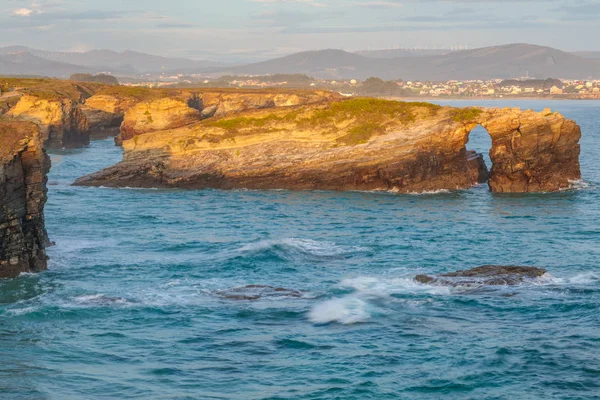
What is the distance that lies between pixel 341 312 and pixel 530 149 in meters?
24.2

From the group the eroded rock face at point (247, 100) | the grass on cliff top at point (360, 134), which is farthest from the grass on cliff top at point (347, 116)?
the eroded rock face at point (247, 100)

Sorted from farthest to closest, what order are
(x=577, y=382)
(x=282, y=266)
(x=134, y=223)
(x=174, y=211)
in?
1. (x=174, y=211)
2. (x=134, y=223)
3. (x=282, y=266)
4. (x=577, y=382)

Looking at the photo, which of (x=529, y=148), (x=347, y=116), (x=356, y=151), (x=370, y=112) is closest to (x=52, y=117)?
(x=347, y=116)

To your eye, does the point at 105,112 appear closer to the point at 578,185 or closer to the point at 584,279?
the point at 578,185

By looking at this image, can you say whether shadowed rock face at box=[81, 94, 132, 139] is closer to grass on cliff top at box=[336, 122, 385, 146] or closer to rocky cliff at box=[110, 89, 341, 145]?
rocky cliff at box=[110, 89, 341, 145]

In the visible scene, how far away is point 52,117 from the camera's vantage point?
Answer: 77250 mm

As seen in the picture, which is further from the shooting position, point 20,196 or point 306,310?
point 20,196

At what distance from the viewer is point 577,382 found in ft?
65.2

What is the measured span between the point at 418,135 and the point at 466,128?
266 cm

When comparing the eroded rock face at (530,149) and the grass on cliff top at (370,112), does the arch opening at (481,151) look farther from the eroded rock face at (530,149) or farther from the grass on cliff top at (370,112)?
the grass on cliff top at (370,112)

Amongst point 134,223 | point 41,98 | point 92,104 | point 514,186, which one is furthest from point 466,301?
point 92,104

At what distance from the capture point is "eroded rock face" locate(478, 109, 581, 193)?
45938 millimetres

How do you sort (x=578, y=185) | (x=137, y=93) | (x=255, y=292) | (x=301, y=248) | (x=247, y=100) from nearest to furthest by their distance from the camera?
1. (x=255, y=292)
2. (x=301, y=248)
3. (x=578, y=185)
4. (x=247, y=100)
5. (x=137, y=93)

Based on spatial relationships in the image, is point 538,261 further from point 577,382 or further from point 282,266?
point 577,382
